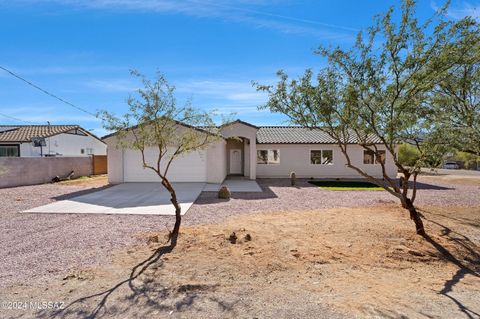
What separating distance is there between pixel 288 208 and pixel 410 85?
20.4 feet

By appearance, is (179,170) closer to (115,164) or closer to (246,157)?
(115,164)

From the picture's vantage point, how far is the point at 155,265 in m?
5.46

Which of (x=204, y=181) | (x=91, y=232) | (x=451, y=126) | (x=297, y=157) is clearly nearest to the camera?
(x=451, y=126)

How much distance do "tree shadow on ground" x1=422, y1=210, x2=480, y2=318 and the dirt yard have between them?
20 mm

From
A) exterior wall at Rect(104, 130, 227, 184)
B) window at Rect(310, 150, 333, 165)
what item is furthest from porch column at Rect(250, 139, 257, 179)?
window at Rect(310, 150, 333, 165)

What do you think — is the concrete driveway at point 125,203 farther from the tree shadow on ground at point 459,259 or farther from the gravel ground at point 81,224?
the tree shadow on ground at point 459,259

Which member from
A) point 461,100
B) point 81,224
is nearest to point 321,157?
point 461,100

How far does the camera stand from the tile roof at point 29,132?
25.6 m

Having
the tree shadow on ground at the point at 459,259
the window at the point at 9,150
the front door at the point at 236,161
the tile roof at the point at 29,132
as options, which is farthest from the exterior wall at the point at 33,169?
the tree shadow on ground at the point at 459,259

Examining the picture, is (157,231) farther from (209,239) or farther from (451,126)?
(451,126)

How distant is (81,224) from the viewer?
8.41 meters

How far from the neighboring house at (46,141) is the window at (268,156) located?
43.2ft

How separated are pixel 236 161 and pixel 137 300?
70.3ft

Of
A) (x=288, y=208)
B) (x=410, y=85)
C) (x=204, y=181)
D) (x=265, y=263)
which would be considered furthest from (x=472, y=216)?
(x=204, y=181)
